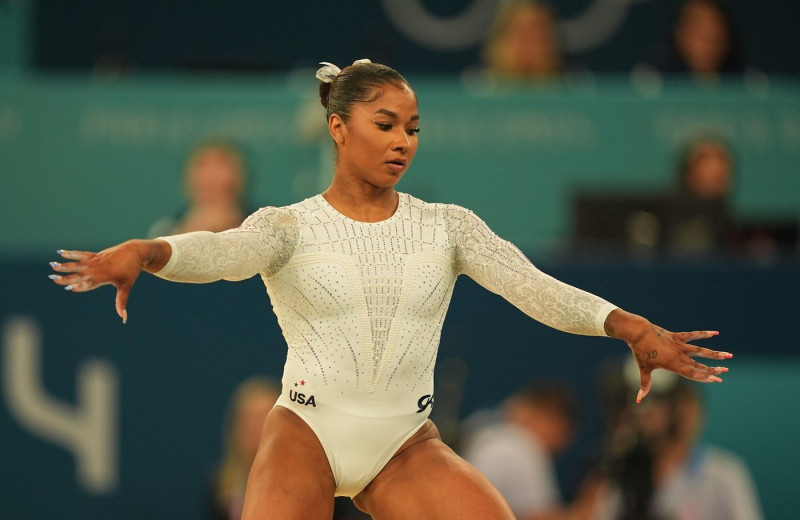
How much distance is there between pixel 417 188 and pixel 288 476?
4725mm

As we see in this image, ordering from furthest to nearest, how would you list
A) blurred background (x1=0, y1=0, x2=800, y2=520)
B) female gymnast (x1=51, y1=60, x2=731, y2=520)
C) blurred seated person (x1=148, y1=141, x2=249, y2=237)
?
blurred seated person (x1=148, y1=141, x2=249, y2=237)
blurred background (x1=0, y1=0, x2=800, y2=520)
female gymnast (x1=51, y1=60, x2=731, y2=520)

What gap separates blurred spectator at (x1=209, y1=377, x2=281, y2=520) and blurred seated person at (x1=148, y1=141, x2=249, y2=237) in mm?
940

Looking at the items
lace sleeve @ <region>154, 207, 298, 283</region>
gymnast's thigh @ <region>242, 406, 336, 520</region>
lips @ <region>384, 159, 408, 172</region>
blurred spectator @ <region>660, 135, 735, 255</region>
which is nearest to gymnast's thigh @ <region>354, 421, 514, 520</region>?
gymnast's thigh @ <region>242, 406, 336, 520</region>

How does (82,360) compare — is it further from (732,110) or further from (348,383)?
(732,110)

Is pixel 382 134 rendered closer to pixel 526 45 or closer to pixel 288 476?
pixel 288 476

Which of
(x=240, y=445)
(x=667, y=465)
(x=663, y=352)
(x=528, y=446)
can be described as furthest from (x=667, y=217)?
(x=663, y=352)

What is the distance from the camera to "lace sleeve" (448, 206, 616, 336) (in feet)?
12.8

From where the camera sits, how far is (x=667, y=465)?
6875 mm

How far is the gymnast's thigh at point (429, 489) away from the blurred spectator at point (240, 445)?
2676 millimetres

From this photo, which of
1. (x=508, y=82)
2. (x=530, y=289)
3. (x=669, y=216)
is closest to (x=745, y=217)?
(x=669, y=216)

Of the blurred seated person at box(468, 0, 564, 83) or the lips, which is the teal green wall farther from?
the lips

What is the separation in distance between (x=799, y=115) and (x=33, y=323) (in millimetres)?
5132

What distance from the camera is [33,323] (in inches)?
276

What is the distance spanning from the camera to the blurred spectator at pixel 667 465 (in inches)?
267
